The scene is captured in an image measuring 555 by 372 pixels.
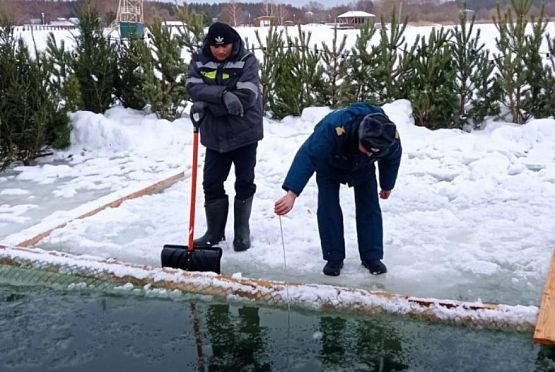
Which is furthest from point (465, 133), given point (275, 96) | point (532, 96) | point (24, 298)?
point (24, 298)

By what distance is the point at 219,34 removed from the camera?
420 centimetres

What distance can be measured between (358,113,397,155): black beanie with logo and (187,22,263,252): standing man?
104 centimetres

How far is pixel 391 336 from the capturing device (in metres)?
3.45

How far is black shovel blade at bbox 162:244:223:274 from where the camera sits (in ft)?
13.7

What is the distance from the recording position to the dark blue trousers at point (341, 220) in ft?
13.5

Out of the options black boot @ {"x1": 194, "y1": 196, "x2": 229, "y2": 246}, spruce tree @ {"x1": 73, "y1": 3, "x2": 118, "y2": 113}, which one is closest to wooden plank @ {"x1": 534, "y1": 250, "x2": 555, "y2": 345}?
black boot @ {"x1": 194, "y1": 196, "x2": 229, "y2": 246}

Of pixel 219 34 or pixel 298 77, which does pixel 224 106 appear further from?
pixel 298 77

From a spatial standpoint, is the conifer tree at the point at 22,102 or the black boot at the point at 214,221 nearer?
the black boot at the point at 214,221

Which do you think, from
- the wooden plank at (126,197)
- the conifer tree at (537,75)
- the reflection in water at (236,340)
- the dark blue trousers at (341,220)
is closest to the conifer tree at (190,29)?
the wooden plank at (126,197)

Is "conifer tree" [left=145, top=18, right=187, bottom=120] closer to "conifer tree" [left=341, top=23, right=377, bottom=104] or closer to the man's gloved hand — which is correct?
"conifer tree" [left=341, top=23, right=377, bottom=104]

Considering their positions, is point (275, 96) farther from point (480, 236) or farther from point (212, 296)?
point (212, 296)

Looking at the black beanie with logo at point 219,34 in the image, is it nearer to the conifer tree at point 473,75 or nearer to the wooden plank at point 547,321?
the wooden plank at point 547,321

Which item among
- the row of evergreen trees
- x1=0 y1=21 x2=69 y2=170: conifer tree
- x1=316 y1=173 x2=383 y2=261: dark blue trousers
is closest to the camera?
x1=316 y1=173 x2=383 y2=261: dark blue trousers

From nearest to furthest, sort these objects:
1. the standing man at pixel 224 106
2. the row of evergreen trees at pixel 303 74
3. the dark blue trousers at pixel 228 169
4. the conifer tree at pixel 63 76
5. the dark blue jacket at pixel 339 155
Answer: the dark blue jacket at pixel 339 155, the standing man at pixel 224 106, the dark blue trousers at pixel 228 169, the row of evergreen trees at pixel 303 74, the conifer tree at pixel 63 76
